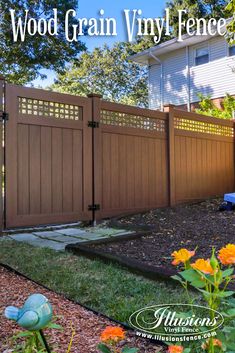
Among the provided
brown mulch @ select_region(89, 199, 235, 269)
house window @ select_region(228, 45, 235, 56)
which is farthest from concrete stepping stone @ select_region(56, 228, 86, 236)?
house window @ select_region(228, 45, 235, 56)

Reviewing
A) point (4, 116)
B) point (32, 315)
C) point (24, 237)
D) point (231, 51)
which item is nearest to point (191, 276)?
point (32, 315)

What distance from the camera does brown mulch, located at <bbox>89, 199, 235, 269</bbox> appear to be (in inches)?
120

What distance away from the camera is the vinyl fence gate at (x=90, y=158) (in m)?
4.26

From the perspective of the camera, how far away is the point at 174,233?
3.93 metres

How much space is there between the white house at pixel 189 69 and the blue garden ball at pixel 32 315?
10.4 m

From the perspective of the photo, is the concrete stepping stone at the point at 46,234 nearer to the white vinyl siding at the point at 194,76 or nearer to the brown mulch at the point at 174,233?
the brown mulch at the point at 174,233

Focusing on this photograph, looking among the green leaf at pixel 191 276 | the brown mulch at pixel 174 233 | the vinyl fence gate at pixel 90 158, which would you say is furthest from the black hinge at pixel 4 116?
the green leaf at pixel 191 276

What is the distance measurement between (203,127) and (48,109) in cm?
327

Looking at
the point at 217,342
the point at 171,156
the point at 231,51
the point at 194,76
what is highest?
the point at 231,51

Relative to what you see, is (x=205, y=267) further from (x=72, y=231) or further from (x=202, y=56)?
(x=202, y=56)

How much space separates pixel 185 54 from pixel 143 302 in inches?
437

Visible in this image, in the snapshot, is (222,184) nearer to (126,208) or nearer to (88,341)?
(126,208)

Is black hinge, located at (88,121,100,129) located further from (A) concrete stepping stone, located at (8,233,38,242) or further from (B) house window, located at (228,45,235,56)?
(B) house window, located at (228,45,235,56)

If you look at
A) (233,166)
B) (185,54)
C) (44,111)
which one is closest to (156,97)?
(185,54)
